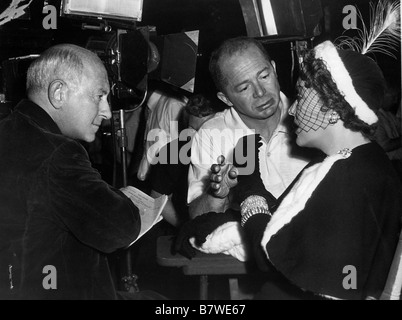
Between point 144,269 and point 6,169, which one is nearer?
point 6,169

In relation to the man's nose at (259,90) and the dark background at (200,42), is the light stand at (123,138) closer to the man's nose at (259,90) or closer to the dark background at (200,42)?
the dark background at (200,42)

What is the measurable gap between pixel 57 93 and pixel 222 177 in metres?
0.75

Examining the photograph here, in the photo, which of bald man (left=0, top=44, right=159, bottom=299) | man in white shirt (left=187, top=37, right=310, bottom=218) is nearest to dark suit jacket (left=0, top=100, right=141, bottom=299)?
bald man (left=0, top=44, right=159, bottom=299)

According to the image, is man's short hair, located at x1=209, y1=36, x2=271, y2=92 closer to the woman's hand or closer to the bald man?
the woman's hand

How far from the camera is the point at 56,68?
62.9 inches

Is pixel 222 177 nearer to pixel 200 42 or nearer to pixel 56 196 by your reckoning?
pixel 56 196

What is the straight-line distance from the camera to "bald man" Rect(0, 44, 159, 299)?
1433mm

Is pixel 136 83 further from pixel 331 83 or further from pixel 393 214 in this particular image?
pixel 393 214

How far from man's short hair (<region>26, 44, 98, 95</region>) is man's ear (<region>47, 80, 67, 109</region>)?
0.8 inches

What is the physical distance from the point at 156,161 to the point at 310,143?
54.5 inches

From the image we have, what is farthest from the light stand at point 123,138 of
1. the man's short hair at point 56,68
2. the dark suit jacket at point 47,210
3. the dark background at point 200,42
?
the dark suit jacket at point 47,210

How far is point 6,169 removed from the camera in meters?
1.42

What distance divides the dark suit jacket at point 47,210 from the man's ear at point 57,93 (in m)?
0.07
